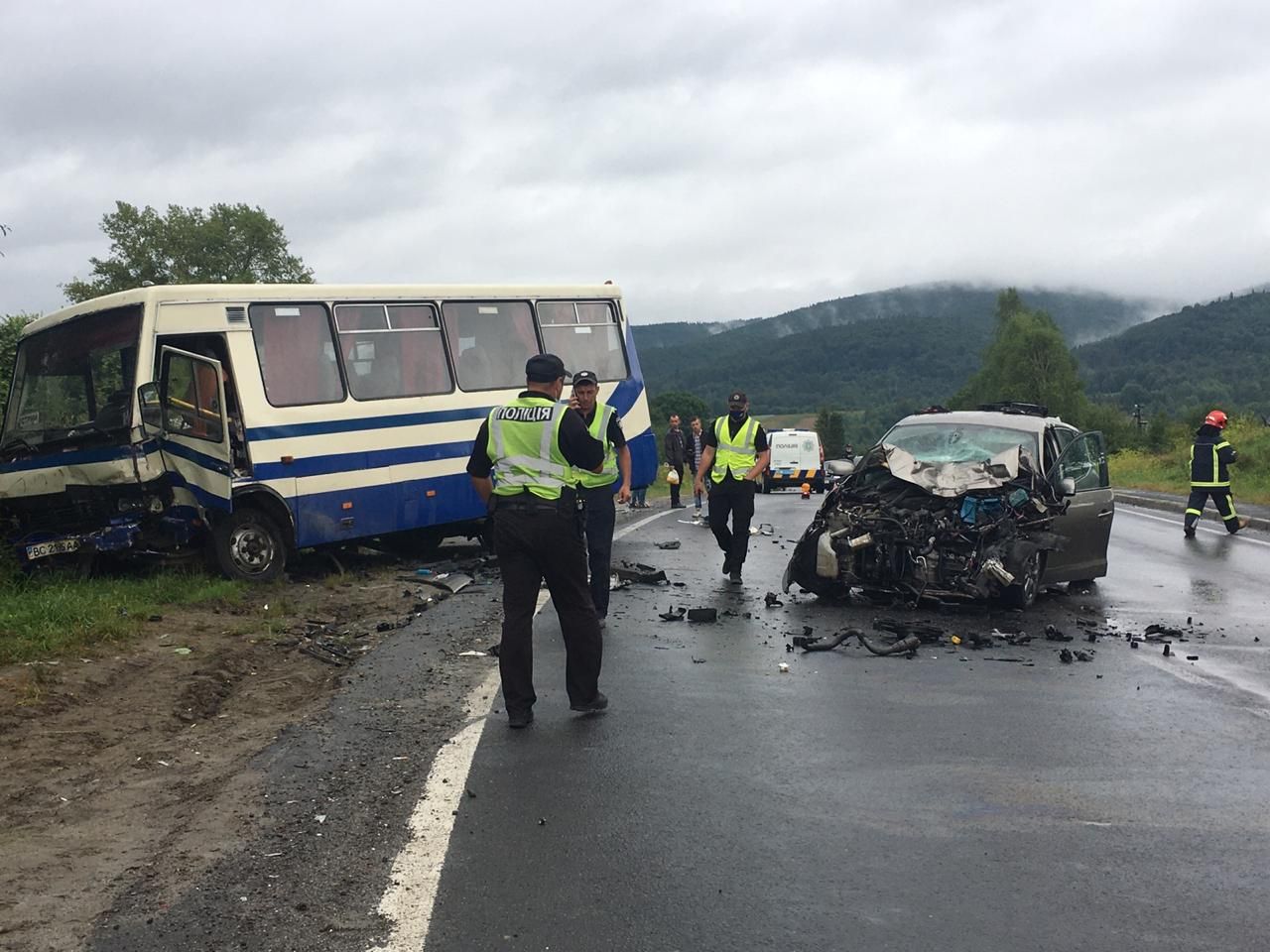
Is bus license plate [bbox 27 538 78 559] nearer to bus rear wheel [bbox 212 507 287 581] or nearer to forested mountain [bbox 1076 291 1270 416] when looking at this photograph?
bus rear wheel [bbox 212 507 287 581]

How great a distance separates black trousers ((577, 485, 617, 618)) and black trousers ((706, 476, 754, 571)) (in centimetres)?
248

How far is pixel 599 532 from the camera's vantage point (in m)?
9.63

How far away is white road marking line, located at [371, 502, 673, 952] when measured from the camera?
3711 millimetres

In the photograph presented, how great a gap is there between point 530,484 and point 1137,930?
12.1 feet

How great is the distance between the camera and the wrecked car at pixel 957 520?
994 cm

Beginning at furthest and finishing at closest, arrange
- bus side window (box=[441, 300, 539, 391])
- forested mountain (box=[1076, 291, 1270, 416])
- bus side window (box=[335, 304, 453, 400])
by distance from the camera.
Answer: forested mountain (box=[1076, 291, 1270, 416])
bus side window (box=[441, 300, 539, 391])
bus side window (box=[335, 304, 453, 400])

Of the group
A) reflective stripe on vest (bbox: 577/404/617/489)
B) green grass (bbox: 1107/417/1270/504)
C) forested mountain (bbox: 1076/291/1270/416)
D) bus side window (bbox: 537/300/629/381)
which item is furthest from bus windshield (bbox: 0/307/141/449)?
forested mountain (bbox: 1076/291/1270/416)

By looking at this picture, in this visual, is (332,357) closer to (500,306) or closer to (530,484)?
(500,306)

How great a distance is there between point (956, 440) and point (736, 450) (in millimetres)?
2098

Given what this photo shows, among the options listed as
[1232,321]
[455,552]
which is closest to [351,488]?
[455,552]

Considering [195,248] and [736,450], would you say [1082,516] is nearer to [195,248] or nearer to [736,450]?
[736,450]

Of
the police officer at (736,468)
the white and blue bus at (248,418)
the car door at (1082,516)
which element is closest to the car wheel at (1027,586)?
the car door at (1082,516)

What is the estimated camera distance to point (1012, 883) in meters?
4.06

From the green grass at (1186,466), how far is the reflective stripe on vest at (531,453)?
23.4 m
